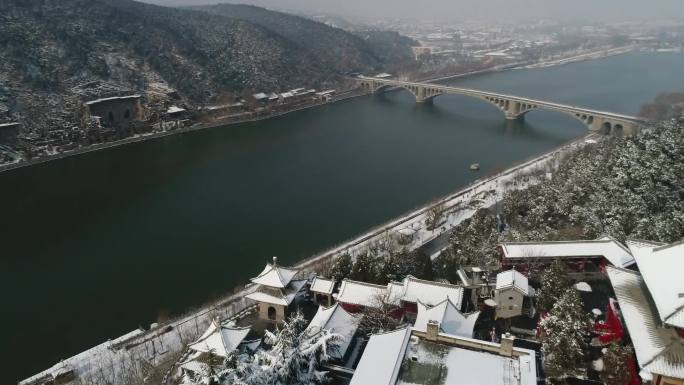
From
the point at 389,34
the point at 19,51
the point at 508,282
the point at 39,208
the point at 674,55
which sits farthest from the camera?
the point at 389,34

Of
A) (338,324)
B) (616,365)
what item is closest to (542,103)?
(338,324)

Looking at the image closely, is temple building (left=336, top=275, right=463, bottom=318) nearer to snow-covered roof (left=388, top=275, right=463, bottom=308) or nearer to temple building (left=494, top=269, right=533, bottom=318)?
snow-covered roof (left=388, top=275, right=463, bottom=308)

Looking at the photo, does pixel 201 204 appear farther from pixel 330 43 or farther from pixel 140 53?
pixel 330 43

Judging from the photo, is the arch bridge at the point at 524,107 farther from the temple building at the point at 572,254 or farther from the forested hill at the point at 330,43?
the temple building at the point at 572,254

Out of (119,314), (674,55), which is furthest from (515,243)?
(674,55)

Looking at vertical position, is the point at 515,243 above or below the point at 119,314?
above

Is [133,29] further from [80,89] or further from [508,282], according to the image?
[508,282]

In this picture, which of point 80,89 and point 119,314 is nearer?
point 119,314
